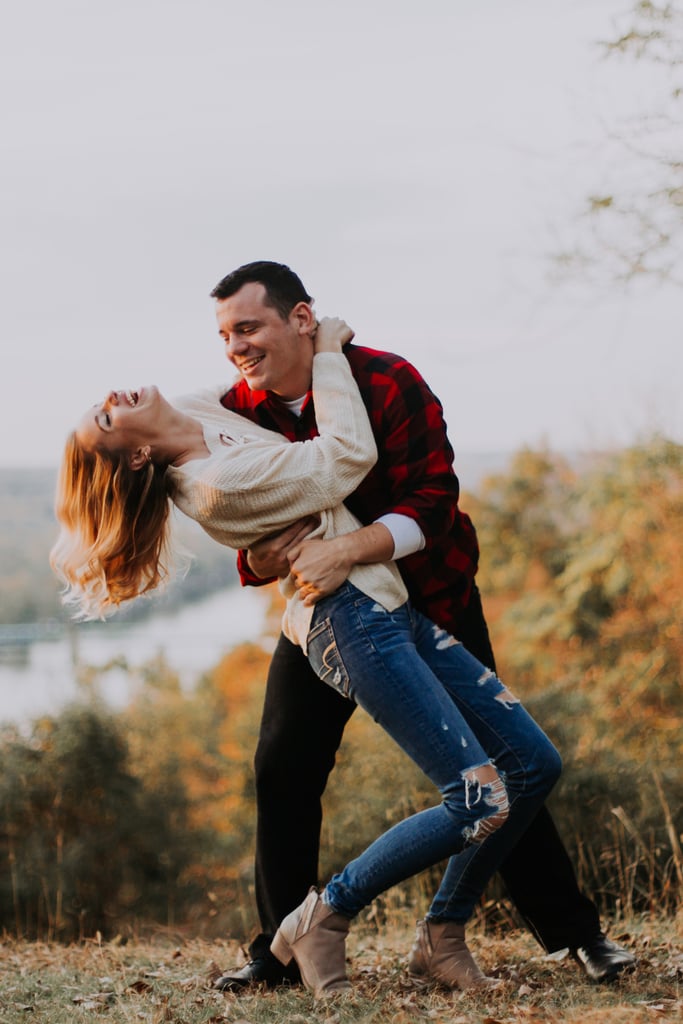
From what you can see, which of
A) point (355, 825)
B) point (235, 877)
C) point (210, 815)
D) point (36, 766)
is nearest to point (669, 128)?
point (355, 825)

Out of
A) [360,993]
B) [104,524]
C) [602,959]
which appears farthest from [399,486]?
[602,959]

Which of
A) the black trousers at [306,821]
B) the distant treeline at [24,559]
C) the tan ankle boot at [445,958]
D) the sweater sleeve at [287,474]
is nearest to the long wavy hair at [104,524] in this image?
the sweater sleeve at [287,474]

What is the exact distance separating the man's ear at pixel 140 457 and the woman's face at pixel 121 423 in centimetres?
1

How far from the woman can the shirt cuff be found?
87 mm

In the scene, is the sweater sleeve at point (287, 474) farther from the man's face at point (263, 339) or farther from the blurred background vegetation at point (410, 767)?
the blurred background vegetation at point (410, 767)

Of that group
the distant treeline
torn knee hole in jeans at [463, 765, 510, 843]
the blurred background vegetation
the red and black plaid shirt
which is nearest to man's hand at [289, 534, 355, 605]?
the red and black plaid shirt

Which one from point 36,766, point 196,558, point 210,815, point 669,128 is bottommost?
A: point 210,815

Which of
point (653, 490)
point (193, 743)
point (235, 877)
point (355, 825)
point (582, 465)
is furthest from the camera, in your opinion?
point (582, 465)

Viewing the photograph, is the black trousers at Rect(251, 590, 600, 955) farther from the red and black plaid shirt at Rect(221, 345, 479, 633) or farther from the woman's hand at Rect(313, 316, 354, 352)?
the woman's hand at Rect(313, 316, 354, 352)

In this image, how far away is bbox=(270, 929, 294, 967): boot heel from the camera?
10.5ft

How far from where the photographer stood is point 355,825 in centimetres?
741

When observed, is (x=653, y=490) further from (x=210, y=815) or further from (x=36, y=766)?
(x=36, y=766)

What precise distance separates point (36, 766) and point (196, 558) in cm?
579

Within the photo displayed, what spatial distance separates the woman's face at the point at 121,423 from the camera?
3.10m
